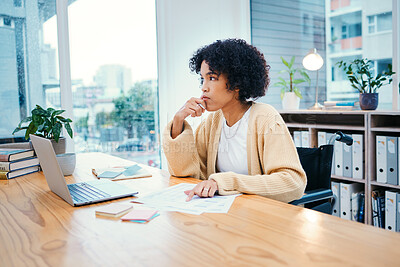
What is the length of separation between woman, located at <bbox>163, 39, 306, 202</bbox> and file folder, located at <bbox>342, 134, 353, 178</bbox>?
1239 mm

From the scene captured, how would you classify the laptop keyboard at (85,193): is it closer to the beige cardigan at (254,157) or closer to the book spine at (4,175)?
the beige cardigan at (254,157)

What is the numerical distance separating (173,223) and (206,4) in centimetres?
329

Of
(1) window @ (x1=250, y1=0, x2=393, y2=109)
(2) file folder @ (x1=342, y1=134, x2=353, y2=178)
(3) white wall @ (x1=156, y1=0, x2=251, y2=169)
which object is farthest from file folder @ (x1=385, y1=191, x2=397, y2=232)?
(3) white wall @ (x1=156, y1=0, x2=251, y2=169)

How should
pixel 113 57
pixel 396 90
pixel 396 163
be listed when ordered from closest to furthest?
pixel 396 163 → pixel 396 90 → pixel 113 57

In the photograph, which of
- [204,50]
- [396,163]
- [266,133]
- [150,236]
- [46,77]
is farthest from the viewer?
[46,77]

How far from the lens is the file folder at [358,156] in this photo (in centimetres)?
261

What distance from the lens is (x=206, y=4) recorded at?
3.86m

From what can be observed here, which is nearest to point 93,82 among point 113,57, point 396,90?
point 113,57

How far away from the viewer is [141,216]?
1032 mm

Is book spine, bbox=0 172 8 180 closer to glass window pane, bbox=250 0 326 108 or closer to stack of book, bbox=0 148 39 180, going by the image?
stack of book, bbox=0 148 39 180

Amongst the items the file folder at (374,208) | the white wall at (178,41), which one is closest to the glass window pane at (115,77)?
the white wall at (178,41)

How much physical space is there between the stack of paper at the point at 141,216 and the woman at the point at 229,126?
1.55 feet

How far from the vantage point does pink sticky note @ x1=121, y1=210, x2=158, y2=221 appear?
102 centimetres

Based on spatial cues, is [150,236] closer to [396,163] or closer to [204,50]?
[204,50]
